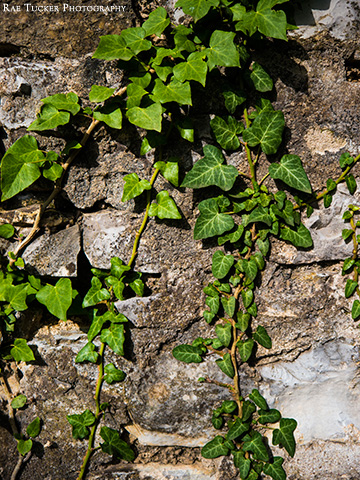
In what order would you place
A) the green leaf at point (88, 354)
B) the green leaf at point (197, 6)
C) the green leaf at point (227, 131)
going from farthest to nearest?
the green leaf at point (88, 354) < the green leaf at point (227, 131) < the green leaf at point (197, 6)

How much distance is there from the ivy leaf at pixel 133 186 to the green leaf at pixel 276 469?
0.94m

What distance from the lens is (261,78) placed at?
112cm

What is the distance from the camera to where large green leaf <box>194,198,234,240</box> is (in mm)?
1150

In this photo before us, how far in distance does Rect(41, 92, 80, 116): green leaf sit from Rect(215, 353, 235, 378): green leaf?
0.88m

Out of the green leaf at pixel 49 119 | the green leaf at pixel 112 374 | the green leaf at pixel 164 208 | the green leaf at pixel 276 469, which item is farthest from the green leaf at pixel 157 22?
the green leaf at pixel 276 469

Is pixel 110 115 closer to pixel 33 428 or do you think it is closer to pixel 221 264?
pixel 221 264

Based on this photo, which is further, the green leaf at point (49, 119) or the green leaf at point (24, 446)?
the green leaf at point (24, 446)

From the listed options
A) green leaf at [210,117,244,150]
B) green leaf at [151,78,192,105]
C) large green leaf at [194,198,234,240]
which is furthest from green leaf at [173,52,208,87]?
large green leaf at [194,198,234,240]

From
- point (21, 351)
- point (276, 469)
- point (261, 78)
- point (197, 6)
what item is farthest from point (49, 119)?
point (276, 469)

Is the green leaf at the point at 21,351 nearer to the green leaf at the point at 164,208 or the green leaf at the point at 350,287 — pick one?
the green leaf at the point at 164,208

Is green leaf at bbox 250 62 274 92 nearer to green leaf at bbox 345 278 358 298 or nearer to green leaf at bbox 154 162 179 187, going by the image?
green leaf at bbox 154 162 179 187

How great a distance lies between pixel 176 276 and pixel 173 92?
56 centimetres

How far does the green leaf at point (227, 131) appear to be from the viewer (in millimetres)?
1134

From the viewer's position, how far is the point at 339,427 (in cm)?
118
